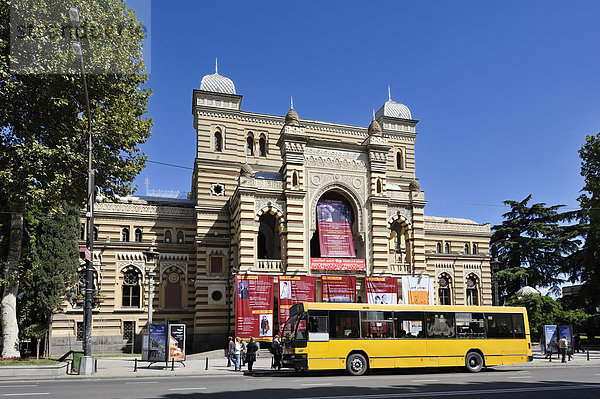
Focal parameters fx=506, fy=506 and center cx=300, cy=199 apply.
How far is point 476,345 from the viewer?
914 inches

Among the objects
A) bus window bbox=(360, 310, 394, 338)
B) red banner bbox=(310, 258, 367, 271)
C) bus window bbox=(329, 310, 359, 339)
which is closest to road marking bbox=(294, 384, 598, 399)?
bus window bbox=(360, 310, 394, 338)

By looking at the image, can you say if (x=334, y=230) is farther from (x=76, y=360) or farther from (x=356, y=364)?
(x=76, y=360)

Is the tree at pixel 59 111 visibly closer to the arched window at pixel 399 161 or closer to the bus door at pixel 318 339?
the bus door at pixel 318 339

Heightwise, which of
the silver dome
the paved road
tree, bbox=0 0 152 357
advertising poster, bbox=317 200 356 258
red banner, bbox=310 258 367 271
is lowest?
the paved road

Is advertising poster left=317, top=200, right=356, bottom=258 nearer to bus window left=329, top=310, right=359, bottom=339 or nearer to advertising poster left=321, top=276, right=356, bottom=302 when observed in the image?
advertising poster left=321, top=276, right=356, bottom=302

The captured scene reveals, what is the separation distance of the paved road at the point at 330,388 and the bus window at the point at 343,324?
8.25 feet

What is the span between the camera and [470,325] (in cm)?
2336

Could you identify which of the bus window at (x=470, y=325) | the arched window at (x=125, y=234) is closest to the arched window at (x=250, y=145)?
the arched window at (x=125, y=234)

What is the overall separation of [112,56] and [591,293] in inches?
1697

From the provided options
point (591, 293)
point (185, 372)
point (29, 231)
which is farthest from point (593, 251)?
point (29, 231)

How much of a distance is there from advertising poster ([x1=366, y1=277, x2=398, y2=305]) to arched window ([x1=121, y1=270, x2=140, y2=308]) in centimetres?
1711

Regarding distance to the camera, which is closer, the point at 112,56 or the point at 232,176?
the point at 112,56

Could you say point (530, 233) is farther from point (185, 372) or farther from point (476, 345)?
point (185, 372)

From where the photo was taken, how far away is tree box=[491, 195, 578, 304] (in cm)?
5181
